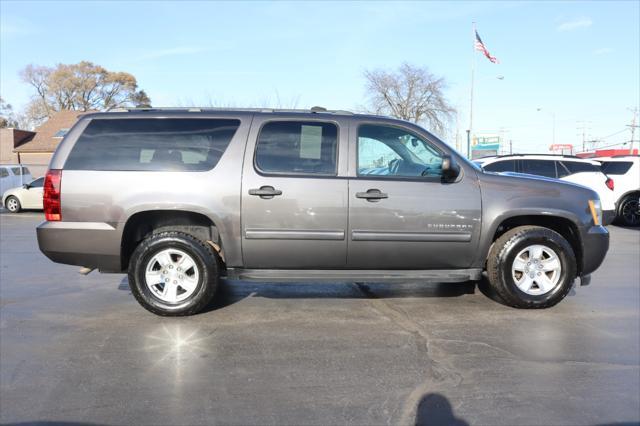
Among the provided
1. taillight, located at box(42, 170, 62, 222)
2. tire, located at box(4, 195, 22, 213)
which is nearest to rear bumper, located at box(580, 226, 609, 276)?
taillight, located at box(42, 170, 62, 222)

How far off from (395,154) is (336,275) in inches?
52.9

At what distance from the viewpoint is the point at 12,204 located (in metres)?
16.2

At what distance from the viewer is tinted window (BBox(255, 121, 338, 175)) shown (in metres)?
4.62

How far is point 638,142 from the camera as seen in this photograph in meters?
78.7

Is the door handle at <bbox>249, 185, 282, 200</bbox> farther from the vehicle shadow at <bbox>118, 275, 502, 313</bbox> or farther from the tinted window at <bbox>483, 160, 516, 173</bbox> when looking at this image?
the tinted window at <bbox>483, 160, 516, 173</bbox>

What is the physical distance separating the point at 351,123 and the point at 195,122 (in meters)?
1.51

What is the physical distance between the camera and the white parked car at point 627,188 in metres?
12.2

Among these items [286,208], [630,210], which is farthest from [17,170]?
[630,210]

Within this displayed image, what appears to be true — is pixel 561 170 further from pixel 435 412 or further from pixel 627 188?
pixel 435 412

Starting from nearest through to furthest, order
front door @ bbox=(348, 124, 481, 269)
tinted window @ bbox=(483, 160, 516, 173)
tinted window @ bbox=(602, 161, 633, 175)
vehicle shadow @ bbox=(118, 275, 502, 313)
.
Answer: front door @ bbox=(348, 124, 481, 269), vehicle shadow @ bbox=(118, 275, 502, 313), tinted window @ bbox=(483, 160, 516, 173), tinted window @ bbox=(602, 161, 633, 175)

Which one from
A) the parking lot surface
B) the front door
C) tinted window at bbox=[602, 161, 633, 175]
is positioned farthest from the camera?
tinted window at bbox=[602, 161, 633, 175]

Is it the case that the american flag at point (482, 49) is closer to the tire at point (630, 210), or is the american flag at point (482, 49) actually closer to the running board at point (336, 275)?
the tire at point (630, 210)

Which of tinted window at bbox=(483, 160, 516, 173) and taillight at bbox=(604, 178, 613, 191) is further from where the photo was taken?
tinted window at bbox=(483, 160, 516, 173)

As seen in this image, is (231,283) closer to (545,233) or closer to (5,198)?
(545,233)
